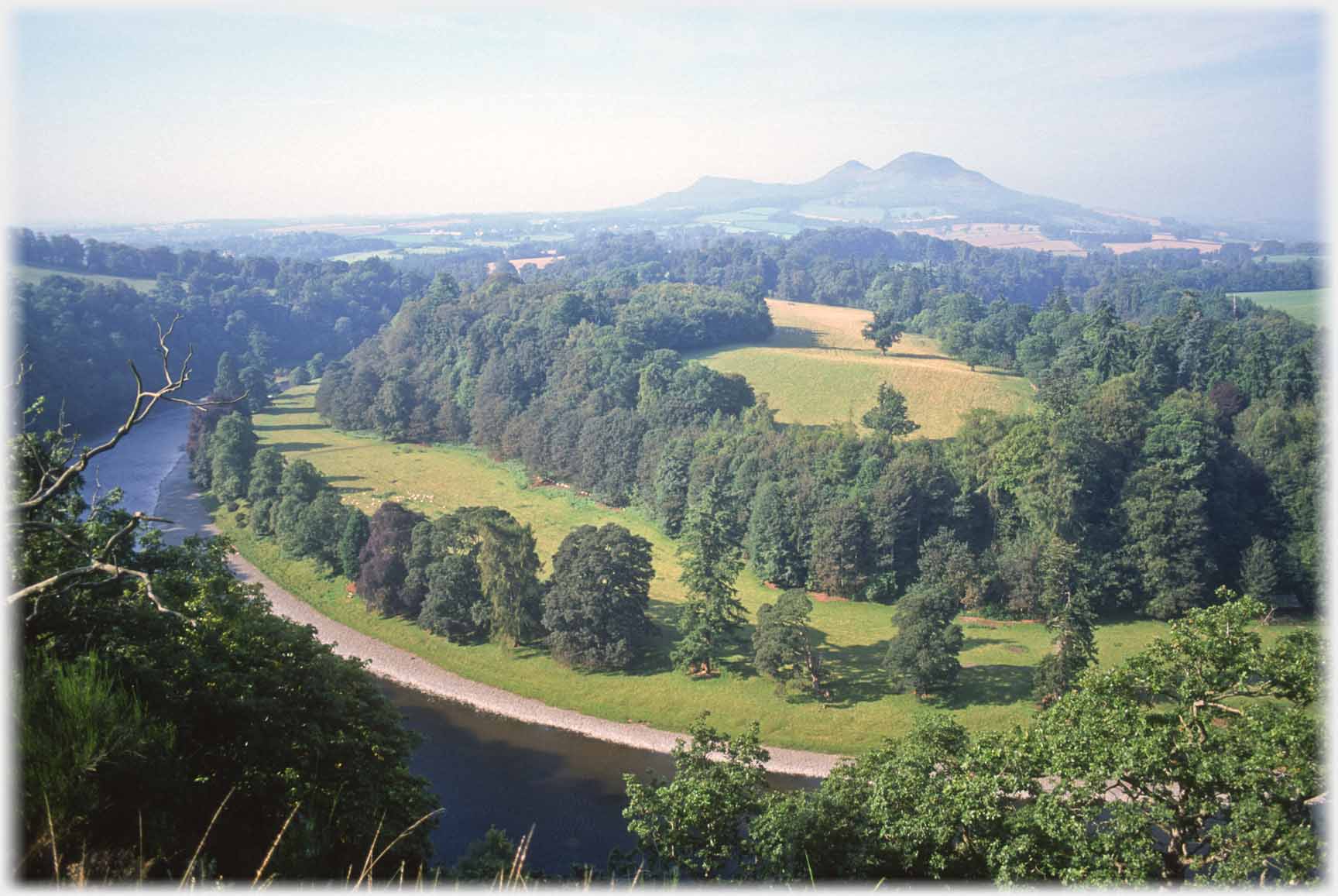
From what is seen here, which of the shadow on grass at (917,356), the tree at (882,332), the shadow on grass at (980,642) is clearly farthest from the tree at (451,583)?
the tree at (882,332)

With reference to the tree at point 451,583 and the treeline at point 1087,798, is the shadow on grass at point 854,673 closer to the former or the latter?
the tree at point 451,583

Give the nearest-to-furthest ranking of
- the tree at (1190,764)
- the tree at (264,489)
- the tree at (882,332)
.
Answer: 1. the tree at (1190,764)
2. the tree at (264,489)
3. the tree at (882,332)

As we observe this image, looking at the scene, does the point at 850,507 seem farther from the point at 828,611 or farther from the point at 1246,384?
the point at 1246,384

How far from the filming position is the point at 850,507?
36.9 metres

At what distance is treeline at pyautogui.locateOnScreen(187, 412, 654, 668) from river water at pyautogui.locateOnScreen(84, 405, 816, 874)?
3.66 metres

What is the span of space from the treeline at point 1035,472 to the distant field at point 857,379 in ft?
9.80

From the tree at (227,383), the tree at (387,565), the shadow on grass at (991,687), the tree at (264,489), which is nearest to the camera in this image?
the shadow on grass at (991,687)

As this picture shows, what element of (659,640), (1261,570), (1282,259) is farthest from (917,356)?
(1282,259)

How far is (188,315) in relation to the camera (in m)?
84.8

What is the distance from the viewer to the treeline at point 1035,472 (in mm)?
35000

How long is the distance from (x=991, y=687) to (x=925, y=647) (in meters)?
3.20

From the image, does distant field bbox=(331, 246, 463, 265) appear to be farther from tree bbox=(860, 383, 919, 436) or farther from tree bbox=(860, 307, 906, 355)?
tree bbox=(860, 383, 919, 436)

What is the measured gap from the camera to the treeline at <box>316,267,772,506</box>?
50.4 meters

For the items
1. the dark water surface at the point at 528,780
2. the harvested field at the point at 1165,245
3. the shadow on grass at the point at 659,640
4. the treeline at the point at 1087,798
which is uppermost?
the harvested field at the point at 1165,245
